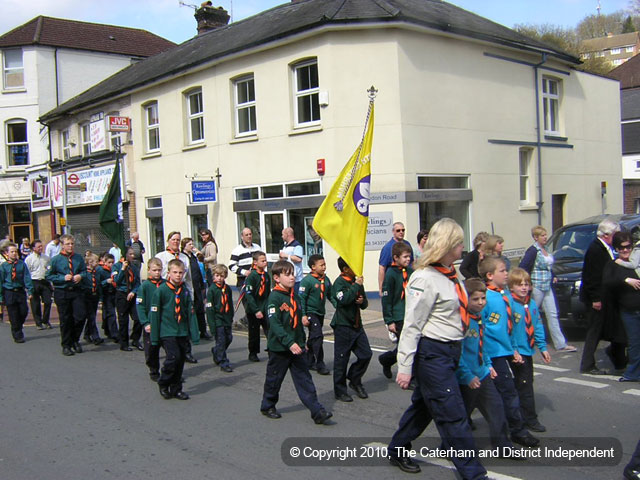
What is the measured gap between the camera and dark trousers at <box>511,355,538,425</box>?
551cm

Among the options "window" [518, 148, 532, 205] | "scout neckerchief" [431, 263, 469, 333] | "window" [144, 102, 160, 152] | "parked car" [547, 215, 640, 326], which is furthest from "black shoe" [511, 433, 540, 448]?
"window" [144, 102, 160, 152]

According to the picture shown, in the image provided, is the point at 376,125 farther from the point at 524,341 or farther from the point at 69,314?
the point at 524,341

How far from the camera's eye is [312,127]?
51.9 ft

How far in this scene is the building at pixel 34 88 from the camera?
100 feet

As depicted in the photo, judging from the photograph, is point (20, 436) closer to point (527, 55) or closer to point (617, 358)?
point (617, 358)

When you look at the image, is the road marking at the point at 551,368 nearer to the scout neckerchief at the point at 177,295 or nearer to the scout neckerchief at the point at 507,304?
the scout neckerchief at the point at 507,304

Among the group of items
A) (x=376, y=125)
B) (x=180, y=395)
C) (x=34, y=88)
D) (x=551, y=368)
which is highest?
(x=34, y=88)

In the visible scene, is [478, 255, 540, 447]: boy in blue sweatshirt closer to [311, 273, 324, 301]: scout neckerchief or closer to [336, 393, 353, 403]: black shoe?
[336, 393, 353, 403]: black shoe

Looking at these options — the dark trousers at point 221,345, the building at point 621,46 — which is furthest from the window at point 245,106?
the building at point 621,46

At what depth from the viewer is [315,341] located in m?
8.08

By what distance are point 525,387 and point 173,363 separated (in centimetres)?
370

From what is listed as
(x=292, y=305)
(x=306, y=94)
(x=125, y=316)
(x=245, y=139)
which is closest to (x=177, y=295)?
(x=292, y=305)

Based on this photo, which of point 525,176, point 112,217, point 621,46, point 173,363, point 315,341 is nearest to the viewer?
point 173,363

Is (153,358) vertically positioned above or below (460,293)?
below
